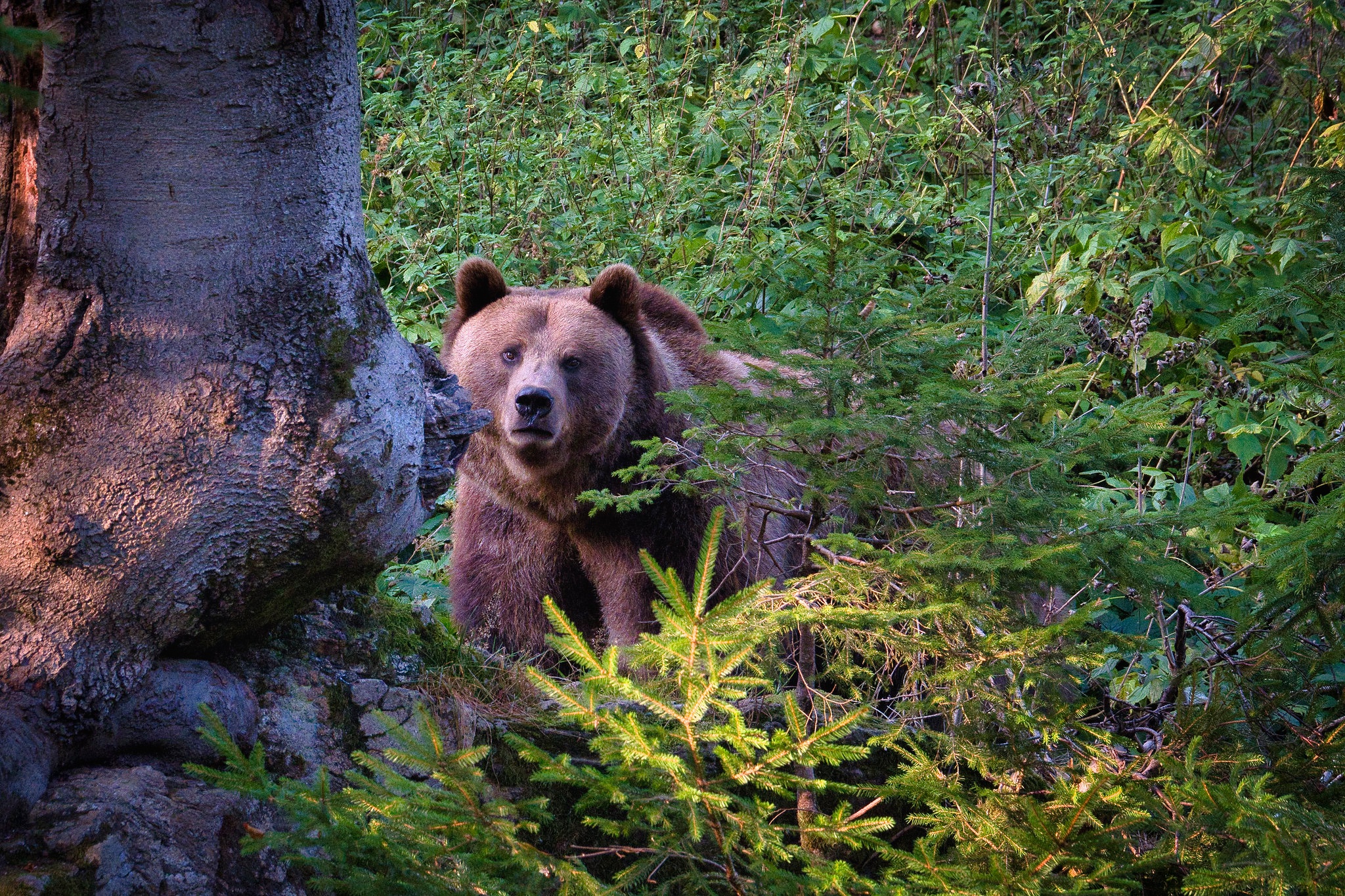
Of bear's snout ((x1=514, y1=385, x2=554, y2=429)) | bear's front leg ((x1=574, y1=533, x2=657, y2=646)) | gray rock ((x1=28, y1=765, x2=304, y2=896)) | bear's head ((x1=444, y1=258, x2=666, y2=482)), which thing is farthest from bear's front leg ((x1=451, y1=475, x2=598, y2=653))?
gray rock ((x1=28, y1=765, x2=304, y2=896))

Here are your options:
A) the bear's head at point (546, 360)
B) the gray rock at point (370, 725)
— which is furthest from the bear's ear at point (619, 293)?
the gray rock at point (370, 725)

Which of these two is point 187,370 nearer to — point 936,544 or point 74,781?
point 74,781

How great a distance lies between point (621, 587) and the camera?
4727 millimetres

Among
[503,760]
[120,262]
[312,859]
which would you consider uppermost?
[120,262]

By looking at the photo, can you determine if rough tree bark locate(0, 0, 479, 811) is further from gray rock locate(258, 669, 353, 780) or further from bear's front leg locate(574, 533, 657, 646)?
bear's front leg locate(574, 533, 657, 646)

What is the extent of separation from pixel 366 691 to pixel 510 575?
196 cm

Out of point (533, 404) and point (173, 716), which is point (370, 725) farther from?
point (533, 404)

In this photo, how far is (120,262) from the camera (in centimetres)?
246

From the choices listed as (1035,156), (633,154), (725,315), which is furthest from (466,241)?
(1035,156)

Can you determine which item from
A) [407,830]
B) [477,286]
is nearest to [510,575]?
[477,286]

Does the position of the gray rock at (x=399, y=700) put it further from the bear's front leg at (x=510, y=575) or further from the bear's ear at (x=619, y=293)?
the bear's ear at (x=619, y=293)

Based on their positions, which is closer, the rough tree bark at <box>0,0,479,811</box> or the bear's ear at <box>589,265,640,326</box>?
the rough tree bark at <box>0,0,479,811</box>

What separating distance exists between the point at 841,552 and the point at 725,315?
3792mm

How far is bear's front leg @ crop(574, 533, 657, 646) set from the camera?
15.4 ft
